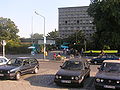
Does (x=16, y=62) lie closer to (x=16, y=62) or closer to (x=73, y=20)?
(x=16, y=62)

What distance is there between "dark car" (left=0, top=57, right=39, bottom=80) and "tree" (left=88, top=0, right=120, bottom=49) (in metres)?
22.2

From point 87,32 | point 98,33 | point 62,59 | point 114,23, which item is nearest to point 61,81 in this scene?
point 62,59

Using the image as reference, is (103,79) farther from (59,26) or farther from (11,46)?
(59,26)

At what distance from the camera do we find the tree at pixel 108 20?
3338 cm

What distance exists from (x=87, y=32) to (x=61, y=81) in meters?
123

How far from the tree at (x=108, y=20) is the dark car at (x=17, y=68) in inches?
875

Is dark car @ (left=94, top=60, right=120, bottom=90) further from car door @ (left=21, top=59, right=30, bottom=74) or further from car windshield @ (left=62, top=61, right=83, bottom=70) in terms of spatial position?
car door @ (left=21, top=59, right=30, bottom=74)

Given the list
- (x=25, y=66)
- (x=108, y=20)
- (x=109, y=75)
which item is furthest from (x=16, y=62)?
(x=108, y=20)

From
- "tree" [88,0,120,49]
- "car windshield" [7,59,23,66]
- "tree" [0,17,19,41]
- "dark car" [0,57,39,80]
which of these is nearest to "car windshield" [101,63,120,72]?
"dark car" [0,57,39,80]

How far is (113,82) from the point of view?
9.16 metres

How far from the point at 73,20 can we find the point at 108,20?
327 feet

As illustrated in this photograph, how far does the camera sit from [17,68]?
12.7 m

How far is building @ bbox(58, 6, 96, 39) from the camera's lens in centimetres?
13250

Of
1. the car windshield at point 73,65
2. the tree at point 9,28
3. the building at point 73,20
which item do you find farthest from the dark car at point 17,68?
the building at point 73,20
